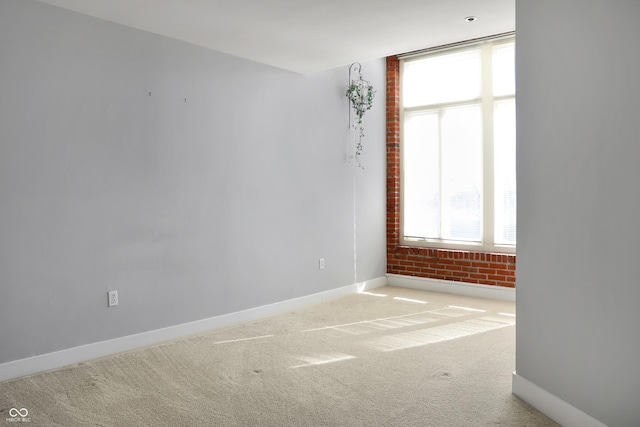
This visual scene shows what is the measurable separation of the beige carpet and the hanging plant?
231 cm

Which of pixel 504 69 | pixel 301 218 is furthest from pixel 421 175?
pixel 301 218

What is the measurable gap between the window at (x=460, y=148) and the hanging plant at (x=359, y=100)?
66cm

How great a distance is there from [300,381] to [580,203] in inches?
75.5

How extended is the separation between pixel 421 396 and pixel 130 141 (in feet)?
8.96

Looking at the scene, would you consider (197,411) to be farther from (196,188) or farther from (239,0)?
(239,0)

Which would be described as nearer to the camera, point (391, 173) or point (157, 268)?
point (157, 268)

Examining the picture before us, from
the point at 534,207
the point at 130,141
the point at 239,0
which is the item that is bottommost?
the point at 534,207

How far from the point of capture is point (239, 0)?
3115 mm

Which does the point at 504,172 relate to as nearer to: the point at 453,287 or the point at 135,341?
the point at 453,287

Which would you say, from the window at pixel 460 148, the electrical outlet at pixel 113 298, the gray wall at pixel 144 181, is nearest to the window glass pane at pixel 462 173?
the window at pixel 460 148

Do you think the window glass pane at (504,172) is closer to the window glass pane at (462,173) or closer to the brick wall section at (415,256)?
the window glass pane at (462,173)

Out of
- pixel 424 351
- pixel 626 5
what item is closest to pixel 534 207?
pixel 626 5

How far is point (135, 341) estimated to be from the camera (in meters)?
3.80

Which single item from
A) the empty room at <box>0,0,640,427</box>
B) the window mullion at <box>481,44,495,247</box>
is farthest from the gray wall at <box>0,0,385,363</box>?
the window mullion at <box>481,44,495,247</box>
